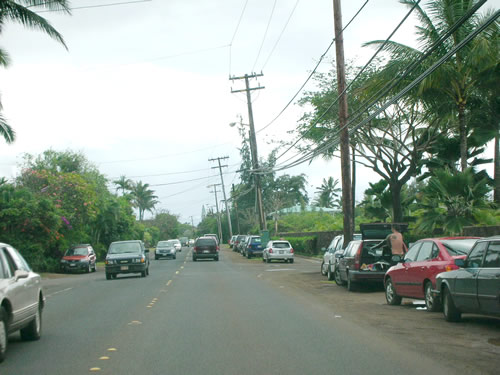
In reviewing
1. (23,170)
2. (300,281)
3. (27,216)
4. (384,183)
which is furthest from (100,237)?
(300,281)

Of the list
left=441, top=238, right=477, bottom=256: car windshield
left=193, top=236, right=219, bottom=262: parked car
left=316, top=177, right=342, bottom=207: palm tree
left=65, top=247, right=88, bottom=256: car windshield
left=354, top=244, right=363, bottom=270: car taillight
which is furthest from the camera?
left=316, top=177, right=342, bottom=207: palm tree

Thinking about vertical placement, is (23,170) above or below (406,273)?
above

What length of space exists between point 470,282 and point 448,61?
15.0m

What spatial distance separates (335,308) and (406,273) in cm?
175

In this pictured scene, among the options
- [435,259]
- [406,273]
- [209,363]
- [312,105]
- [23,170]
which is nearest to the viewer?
[209,363]

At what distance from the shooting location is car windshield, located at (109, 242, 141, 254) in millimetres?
28938

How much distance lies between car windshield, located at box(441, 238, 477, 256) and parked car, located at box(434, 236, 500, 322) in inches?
52.5

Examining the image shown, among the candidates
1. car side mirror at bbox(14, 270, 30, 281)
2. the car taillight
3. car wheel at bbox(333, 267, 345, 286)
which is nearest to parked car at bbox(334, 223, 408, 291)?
the car taillight

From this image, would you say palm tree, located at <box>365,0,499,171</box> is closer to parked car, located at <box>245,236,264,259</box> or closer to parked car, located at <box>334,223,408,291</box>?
parked car, located at <box>334,223,408,291</box>

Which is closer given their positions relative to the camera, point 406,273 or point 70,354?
point 70,354

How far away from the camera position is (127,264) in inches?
1101

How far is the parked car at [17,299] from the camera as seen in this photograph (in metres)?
8.73

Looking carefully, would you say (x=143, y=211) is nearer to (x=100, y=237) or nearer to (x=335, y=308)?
(x=100, y=237)

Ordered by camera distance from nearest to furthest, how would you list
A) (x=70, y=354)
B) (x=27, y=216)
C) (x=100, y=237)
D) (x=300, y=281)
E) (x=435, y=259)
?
(x=70, y=354) < (x=435, y=259) < (x=300, y=281) < (x=27, y=216) < (x=100, y=237)
